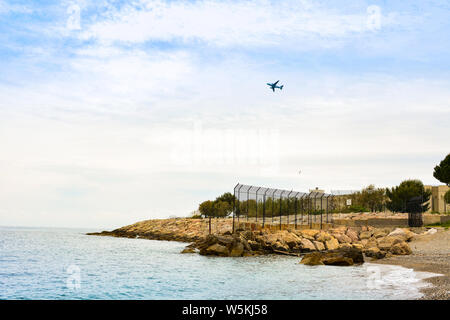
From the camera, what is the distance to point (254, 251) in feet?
144

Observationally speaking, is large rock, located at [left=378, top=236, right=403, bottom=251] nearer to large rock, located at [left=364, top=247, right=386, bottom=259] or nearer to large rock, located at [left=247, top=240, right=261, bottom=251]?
large rock, located at [left=364, top=247, right=386, bottom=259]

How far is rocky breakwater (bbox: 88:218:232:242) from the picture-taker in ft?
238

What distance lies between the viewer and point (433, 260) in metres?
34.0

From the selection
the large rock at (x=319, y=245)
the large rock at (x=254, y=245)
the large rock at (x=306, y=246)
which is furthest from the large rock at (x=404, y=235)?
the large rock at (x=254, y=245)

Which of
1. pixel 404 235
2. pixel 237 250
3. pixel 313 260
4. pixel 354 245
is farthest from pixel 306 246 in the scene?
pixel 404 235

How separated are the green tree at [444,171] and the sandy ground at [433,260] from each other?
44491 mm

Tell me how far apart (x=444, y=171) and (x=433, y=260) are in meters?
65.1

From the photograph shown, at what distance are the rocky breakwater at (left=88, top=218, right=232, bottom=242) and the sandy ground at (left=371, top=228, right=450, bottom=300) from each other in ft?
84.7

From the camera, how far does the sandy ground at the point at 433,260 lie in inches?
747

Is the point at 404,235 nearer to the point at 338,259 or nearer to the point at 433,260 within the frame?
the point at 433,260

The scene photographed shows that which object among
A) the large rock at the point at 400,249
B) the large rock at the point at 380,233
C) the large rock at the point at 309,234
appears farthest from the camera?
the large rock at the point at 380,233

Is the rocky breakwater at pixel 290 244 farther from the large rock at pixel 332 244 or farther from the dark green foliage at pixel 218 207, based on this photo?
the dark green foliage at pixel 218 207
